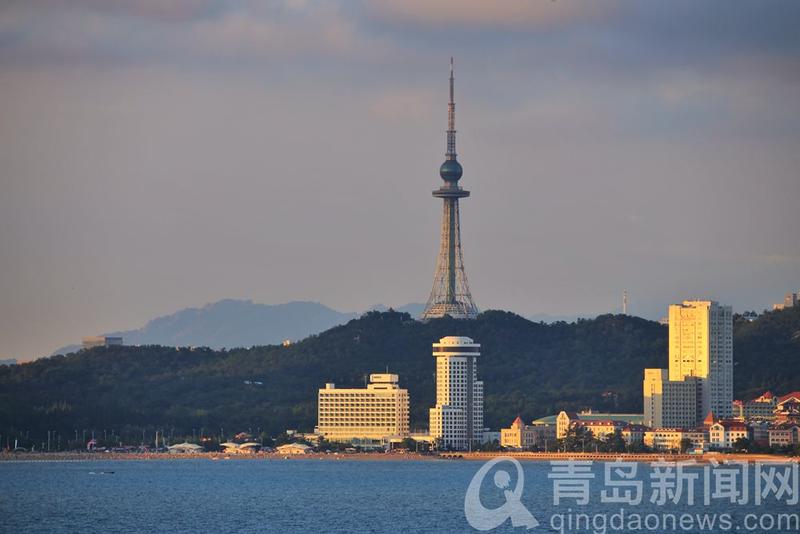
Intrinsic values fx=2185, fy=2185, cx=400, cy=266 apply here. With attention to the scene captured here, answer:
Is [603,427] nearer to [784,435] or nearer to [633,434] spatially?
[633,434]

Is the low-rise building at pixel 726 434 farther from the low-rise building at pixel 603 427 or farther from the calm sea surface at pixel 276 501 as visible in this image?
the calm sea surface at pixel 276 501

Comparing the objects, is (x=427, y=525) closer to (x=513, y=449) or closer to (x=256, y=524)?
(x=256, y=524)

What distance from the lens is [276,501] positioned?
427 ft

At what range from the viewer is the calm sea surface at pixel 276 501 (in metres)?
111

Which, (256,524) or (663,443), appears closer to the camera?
(256,524)

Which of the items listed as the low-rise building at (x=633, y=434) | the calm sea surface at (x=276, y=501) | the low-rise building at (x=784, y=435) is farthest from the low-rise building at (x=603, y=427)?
the low-rise building at (x=784, y=435)

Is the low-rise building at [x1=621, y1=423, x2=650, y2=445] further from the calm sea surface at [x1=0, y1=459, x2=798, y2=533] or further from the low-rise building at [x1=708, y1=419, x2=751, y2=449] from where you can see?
the calm sea surface at [x1=0, y1=459, x2=798, y2=533]

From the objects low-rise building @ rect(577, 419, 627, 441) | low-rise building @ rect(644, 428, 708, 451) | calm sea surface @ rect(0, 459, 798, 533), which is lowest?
calm sea surface @ rect(0, 459, 798, 533)

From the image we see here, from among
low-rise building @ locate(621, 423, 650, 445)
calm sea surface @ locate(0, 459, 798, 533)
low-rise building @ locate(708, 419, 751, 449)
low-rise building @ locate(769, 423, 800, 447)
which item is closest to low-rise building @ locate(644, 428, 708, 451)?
low-rise building @ locate(621, 423, 650, 445)

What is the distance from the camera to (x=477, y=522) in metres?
113

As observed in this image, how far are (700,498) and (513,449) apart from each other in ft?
230

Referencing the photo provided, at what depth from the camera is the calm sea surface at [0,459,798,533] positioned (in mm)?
111375

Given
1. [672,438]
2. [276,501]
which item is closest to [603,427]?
[672,438]

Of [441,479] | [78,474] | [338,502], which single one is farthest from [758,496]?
[78,474]
